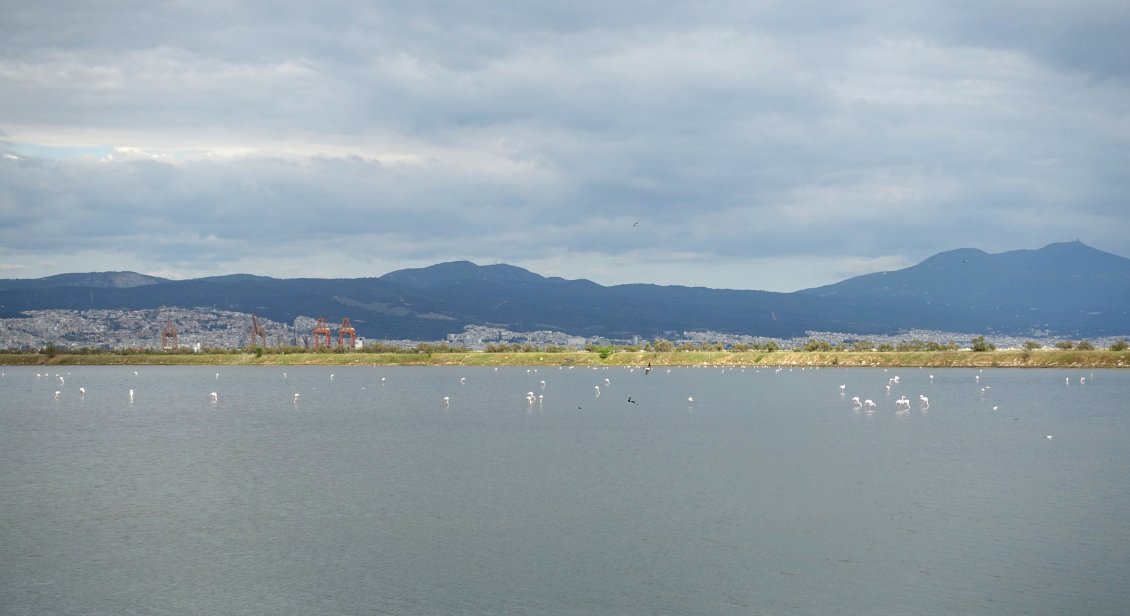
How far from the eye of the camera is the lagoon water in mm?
27047

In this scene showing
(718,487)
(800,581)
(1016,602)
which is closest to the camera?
(1016,602)

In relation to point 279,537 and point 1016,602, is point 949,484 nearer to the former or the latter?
point 1016,602

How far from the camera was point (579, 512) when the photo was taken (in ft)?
124

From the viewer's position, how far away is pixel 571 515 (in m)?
37.3

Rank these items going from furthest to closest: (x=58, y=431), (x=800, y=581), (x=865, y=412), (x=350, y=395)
Result: (x=350, y=395)
(x=865, y=412)
(x=58, y=431)
(x=800, y=581)

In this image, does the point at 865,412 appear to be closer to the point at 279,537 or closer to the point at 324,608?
the point at 279,537

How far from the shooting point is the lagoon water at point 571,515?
2705cm

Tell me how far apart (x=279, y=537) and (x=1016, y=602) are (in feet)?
76.9

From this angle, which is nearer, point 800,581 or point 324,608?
point 324,608

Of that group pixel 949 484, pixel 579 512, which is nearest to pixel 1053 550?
pixel 949 484

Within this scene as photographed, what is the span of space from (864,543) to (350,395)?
84255mm

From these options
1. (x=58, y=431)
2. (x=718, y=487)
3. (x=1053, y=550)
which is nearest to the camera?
(x=1053, y=550)

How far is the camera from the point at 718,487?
4316cm

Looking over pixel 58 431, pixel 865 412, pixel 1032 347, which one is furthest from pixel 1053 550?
pixel 1032 347
